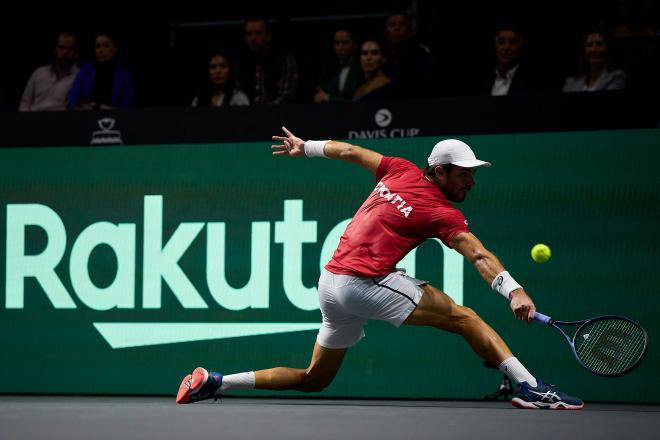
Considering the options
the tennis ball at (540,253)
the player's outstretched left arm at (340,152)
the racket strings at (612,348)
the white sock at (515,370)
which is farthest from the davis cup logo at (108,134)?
the racket strings at (612,348)

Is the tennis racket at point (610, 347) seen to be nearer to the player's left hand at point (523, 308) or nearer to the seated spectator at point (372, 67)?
the player's left hand at point (523, 308)

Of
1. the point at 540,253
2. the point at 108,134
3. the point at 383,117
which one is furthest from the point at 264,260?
the point at 540,253

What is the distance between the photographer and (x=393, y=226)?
6.00m

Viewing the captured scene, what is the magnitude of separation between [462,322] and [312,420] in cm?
99

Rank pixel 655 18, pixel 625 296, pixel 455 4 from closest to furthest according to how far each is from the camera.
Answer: pixel 625 296 → pixel 655 18 → pixel 455 4

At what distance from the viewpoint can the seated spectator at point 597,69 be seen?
8.11 m

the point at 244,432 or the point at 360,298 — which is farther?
the point at 360,298

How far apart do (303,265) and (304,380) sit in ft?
5.66

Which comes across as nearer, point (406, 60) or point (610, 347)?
point (610, 347)

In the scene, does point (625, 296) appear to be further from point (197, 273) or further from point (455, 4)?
point (455, 4)

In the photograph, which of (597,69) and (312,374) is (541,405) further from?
(597,69)

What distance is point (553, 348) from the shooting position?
752 centimetres

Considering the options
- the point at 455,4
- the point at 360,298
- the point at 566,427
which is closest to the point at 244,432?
the point at 360,298

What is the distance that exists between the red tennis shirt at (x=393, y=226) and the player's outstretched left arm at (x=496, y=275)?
0.13 metres
